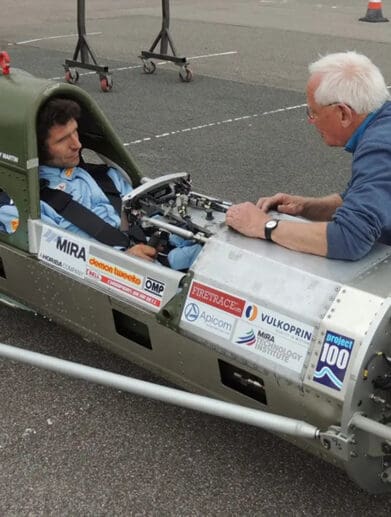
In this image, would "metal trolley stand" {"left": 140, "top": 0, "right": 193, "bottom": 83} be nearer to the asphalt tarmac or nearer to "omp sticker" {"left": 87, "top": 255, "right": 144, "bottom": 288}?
the asphalt tarmac

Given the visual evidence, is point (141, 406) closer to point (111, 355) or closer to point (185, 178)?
point (111, 355)

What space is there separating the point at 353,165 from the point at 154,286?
97 centimetres

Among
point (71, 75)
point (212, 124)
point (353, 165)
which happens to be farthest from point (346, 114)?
point (71, 75)

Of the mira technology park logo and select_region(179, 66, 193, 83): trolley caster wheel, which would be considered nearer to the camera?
the mira technology park logo

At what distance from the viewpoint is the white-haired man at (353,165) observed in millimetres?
2627

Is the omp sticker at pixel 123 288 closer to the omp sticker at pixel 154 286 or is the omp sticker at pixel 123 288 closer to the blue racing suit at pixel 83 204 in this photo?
the omp sticker at pixel 154 286

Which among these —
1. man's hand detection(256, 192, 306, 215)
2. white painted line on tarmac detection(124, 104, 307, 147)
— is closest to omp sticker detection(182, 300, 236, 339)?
man's hand detection(256, 192, 306, 215)

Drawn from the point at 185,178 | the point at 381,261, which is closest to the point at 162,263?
the point at 185,178

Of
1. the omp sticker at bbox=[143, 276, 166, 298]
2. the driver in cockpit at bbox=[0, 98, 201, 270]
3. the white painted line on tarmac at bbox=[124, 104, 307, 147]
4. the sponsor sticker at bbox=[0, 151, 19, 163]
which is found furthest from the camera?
the white painted line on tarmac at bbox=[124, 104, 307, 147]

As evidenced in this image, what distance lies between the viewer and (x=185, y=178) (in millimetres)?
3686

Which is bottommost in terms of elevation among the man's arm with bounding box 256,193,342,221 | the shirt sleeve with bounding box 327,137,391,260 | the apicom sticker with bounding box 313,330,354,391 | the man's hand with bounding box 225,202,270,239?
the apicom sticker with bounding box 313,330,354,391

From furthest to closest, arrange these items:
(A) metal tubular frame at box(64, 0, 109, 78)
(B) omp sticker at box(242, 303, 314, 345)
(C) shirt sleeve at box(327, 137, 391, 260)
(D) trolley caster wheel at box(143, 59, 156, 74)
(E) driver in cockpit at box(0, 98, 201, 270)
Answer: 1. (D) trolley caster wheel at box(143, 59, 156, 74)
2. (A) metal tubular frame at box(64, 0, 109, 78)
3. (E) driver in cockpit at box(0, 98, 201, 270)
4. (C) shirt sleeve at box(327, 137, 391, 260)
5. (B) omp sticker at box(242, 303, 314, 345)

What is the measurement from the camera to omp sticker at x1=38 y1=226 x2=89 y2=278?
3.21 m

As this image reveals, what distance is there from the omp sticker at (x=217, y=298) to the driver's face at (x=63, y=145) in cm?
123
